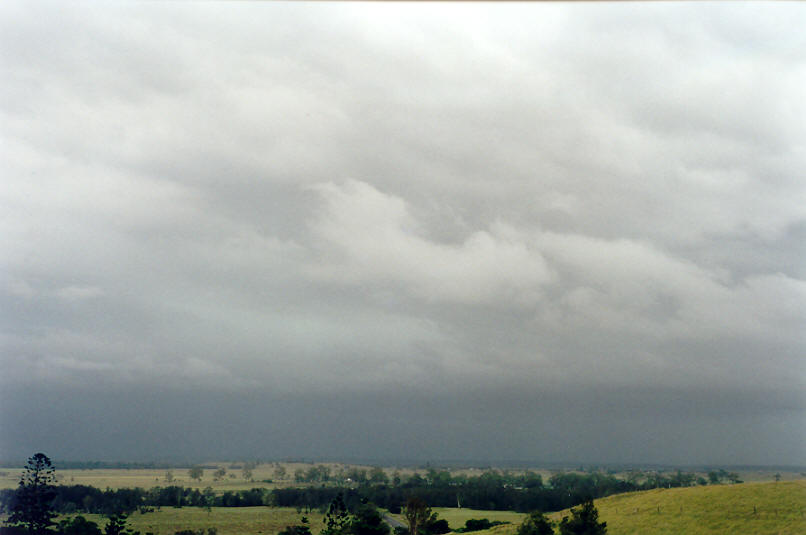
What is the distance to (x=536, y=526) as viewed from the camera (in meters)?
89.8

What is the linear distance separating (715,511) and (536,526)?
954 inches

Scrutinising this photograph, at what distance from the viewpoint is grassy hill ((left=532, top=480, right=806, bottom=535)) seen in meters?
83.6

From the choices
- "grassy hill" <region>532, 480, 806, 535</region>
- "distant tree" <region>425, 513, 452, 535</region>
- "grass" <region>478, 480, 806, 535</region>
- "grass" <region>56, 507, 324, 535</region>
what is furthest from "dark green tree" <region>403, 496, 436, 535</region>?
"grass" <region>56, 507, 324, 535</region>

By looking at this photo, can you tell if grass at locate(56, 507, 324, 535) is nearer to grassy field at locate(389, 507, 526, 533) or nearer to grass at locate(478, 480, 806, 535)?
grassy field at locate(389, 507, 526, 533)

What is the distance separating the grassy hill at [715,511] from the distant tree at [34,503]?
273ft

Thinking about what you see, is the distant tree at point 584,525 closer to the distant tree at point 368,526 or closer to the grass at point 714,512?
the grass at point 714,512

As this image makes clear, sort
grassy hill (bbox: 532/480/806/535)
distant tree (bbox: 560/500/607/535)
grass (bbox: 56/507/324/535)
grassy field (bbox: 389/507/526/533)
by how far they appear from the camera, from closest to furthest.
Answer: grassy hill (bbox: 532/480/806/535)
distant tree (bbox: 560/500/607/535)
grass (bbox: 56/507/324/535)
grassy field (bbox: 389/507/526/533)

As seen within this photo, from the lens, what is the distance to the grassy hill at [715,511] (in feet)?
274

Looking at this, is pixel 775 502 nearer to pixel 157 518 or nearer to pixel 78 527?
pixel 78 527

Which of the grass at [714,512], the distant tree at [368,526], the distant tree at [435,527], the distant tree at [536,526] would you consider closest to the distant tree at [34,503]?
the distant tree at [368,526]

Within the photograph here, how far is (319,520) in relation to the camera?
172m

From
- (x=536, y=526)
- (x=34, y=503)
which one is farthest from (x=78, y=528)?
(x=536, y=526)

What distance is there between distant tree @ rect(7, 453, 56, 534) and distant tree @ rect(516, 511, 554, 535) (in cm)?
8773

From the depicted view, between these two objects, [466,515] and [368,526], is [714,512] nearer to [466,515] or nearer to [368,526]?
[368,526]
